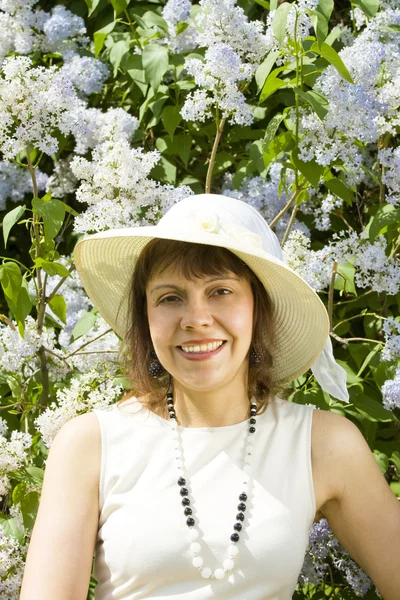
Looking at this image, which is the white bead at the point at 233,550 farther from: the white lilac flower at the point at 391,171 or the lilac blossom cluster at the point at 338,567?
A: the white lilac flower at the point at 391,171

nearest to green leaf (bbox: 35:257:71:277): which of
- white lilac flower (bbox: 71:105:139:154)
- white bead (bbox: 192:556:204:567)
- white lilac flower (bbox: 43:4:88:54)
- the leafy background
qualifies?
the leafy background

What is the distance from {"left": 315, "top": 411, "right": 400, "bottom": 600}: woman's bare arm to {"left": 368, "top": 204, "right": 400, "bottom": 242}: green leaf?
69 cm

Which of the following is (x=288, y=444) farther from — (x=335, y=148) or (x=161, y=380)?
(x=335, y=148)

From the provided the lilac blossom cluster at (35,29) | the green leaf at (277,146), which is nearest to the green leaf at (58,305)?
the green leaf at (277,146)

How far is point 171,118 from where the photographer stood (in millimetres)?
2938

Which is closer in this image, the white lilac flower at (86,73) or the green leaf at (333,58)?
the green leaf at (333,58)

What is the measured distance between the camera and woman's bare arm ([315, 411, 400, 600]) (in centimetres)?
206

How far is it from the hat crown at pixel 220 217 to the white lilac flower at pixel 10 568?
0.91m

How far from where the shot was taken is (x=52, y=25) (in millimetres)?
3166

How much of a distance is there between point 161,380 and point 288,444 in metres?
0.33

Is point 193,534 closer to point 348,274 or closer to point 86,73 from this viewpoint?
point 348,274

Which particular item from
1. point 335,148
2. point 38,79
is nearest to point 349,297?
point 335,148

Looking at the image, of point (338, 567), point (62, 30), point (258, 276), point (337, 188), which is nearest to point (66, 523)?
point (258, 276)

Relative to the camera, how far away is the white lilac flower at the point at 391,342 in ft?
8.20
